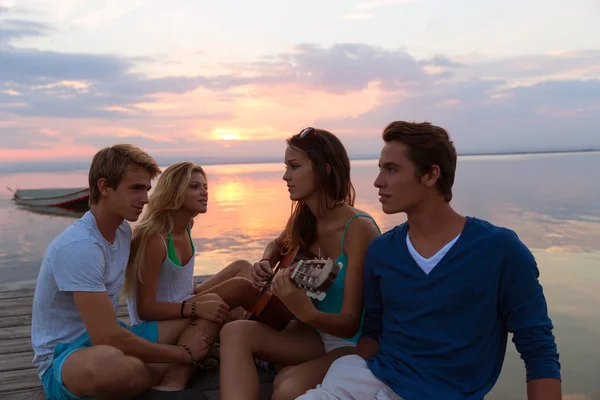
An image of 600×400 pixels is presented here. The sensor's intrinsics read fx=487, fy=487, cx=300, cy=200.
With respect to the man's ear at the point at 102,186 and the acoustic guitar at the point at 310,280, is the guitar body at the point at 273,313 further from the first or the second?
the man's ear at the point at 102,186

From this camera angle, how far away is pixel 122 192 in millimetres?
3305

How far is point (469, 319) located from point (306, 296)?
90 centimetres

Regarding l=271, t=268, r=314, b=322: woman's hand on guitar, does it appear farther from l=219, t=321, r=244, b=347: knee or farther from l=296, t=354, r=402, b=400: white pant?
l=219, t=321, r=244, b=347: knee

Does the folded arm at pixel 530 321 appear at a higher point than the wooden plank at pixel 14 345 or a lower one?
higher

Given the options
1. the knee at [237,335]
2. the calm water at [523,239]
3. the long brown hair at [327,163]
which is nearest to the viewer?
the knee at [237,335]

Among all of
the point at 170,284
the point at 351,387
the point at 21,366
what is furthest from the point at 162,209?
the point at 351,387

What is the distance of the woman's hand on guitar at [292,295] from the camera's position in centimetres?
280

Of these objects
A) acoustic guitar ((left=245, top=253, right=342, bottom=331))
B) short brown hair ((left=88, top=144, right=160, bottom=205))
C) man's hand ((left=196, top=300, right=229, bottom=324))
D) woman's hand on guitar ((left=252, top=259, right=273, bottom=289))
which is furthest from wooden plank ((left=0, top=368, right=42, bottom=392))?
acoustic guitar ((left=245, top=253, right=342, bottom=331))

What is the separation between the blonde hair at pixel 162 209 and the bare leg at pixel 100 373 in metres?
0.74

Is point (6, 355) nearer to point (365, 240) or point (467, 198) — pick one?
point (365, 240)

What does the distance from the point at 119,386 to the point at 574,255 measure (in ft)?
35.5

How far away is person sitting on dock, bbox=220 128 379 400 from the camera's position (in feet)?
9.53

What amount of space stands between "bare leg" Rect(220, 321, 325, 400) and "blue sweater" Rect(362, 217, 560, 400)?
2.50 feet

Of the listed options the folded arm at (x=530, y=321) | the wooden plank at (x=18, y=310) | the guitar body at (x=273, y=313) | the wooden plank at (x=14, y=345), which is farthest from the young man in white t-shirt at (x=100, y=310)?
the wooden plank at (x=18, y=310)
